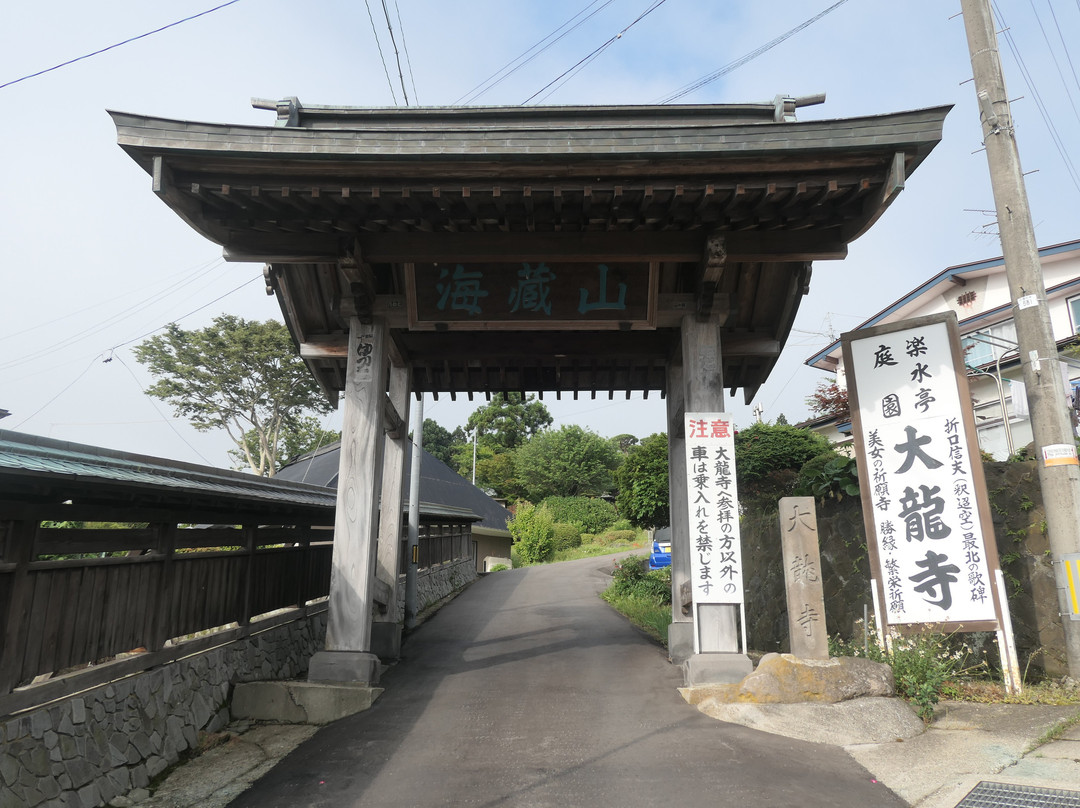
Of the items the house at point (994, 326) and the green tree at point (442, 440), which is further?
the green tree at point (442, 440)

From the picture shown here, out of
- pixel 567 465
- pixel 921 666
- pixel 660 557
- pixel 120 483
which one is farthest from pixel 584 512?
pixel 120 483

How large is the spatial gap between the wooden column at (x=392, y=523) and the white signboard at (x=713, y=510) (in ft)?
14.1

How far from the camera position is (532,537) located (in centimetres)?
3850

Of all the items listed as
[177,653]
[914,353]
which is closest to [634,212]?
[914,353]

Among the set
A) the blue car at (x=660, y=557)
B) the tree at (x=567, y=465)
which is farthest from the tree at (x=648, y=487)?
the tree at (x=567, y=465)

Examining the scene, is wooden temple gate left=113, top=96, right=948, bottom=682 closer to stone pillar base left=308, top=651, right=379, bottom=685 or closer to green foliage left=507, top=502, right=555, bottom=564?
stone pillar base left=308, top=651, right=379, bottom=685

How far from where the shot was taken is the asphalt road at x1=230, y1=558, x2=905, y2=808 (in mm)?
4500

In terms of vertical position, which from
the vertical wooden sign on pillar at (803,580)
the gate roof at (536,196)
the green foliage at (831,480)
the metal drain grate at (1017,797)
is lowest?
the metal drain grate at (1017,797)

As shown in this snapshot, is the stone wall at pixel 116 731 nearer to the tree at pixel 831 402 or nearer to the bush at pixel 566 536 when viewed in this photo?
the tree at pixel 831 402

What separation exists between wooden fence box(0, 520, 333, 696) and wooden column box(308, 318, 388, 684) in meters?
1.21

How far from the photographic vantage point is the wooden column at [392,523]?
368 inches

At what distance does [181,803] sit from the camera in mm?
4855

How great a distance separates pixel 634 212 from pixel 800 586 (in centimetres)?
434

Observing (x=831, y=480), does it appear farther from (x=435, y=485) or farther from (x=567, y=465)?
(x=567, y=465)
